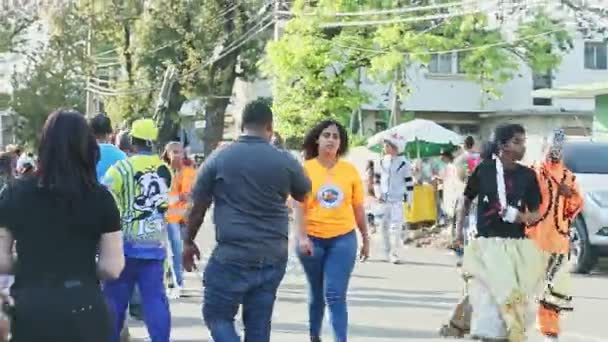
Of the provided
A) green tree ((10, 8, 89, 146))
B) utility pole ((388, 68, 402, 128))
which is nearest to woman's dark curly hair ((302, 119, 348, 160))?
utility pole ((388, 68, 402, 128))

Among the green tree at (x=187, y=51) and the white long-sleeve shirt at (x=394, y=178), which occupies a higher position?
the green tree at (x=187, y=51)

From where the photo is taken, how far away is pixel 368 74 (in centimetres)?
3712

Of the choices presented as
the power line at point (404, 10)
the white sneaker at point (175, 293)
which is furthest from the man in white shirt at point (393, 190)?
the power line at point (404, 10)

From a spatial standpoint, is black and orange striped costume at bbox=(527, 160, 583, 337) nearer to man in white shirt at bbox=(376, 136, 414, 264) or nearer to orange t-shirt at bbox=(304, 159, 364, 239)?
orange t-shirt at bbox=(304, 159, 364, 239)

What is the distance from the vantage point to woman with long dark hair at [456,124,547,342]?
959cm

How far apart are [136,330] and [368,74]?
2581 centimetres

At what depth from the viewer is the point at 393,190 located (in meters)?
19.7

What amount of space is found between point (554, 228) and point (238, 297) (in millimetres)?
3674

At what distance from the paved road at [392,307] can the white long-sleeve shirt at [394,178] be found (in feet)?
3.57

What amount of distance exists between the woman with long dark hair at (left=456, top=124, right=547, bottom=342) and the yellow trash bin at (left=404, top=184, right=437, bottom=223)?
15.3m

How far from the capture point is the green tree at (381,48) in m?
35.6

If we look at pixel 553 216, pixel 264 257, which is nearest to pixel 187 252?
pixel 264 257

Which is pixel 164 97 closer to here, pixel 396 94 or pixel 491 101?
pixel 491 101

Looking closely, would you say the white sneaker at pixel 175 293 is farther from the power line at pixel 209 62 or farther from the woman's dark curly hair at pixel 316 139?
the power line at pixel 209 62
